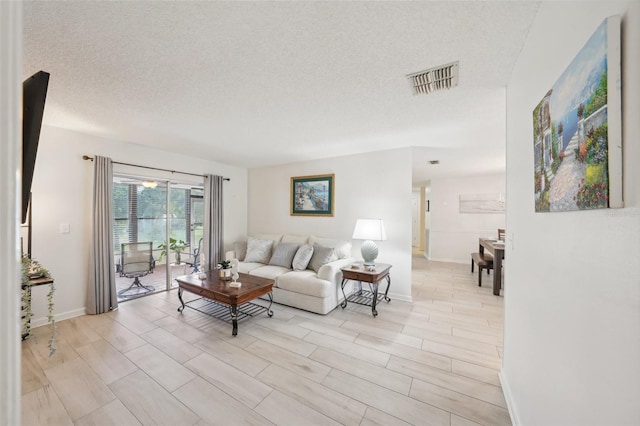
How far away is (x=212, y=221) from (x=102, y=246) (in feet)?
5.35

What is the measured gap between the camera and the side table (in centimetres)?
319

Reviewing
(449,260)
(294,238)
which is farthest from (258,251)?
(449,260)

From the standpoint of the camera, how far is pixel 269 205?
5223mm

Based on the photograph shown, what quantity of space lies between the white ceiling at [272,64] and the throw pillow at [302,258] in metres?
1.72

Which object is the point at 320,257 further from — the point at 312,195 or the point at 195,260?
the point at 195,260

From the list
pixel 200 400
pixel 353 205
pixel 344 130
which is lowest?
pixel 200 400

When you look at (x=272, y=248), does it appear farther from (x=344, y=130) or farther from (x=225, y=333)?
(x=344, y=130)

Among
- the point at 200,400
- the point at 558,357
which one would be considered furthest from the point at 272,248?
the point at 558,357

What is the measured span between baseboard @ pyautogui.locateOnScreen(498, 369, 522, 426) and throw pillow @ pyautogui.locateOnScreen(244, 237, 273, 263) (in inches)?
132

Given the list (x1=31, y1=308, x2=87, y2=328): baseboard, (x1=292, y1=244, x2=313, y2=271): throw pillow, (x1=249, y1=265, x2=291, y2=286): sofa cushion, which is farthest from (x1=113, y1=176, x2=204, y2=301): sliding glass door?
(x1=292, y1=244, x2=313, y2=271): throw pillow

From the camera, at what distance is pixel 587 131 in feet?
2.68

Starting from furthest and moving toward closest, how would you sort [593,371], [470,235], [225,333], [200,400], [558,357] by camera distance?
[470,235]
[225,333]
[200,400]
[558,357]
[593,371]

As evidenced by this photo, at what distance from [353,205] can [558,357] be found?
3248 millimetres

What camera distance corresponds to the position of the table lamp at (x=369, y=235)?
3512 millimetres
